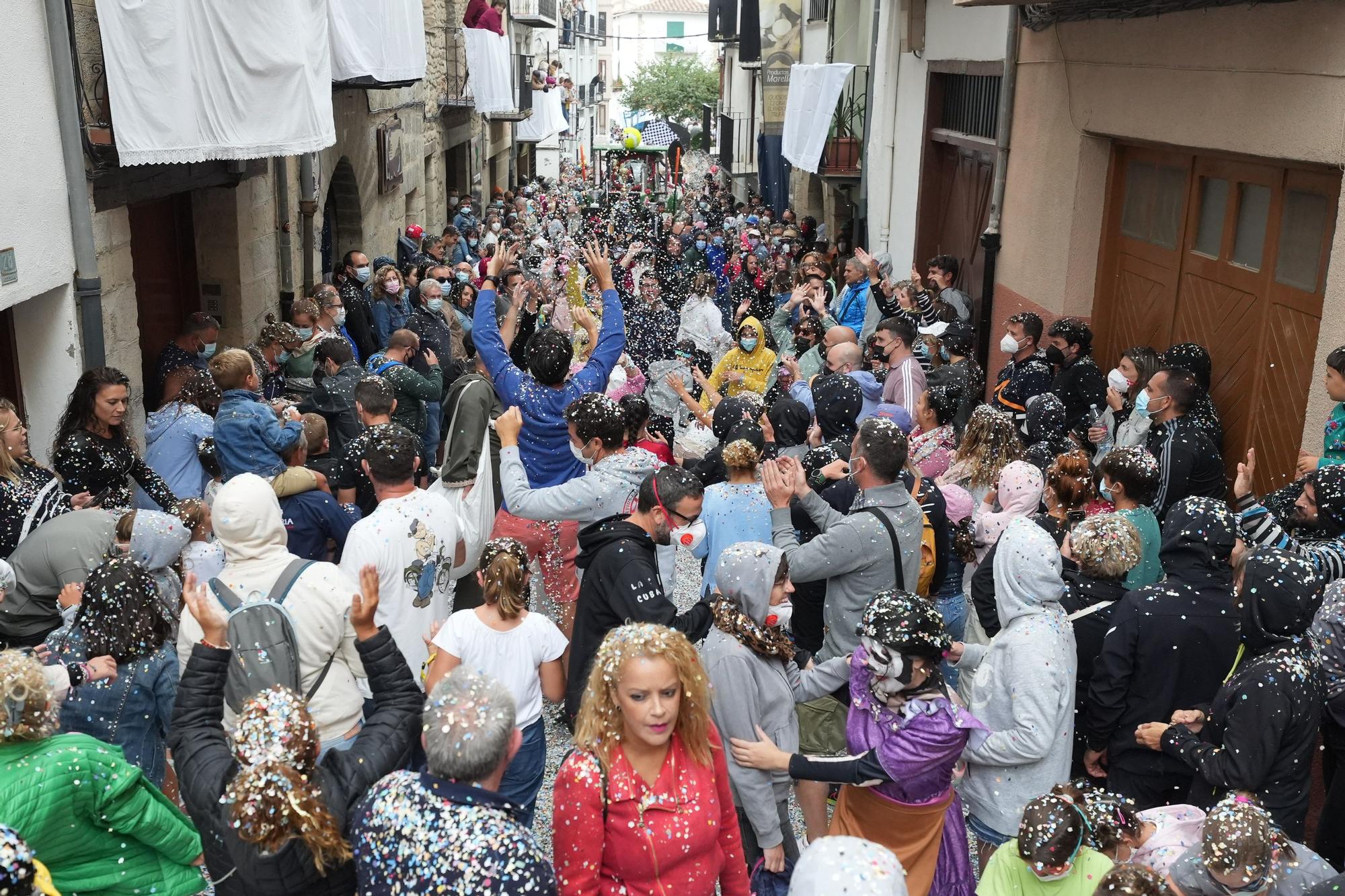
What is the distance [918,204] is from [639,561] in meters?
9.77

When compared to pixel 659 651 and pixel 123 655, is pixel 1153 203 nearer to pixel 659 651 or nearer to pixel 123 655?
pixel 659 651

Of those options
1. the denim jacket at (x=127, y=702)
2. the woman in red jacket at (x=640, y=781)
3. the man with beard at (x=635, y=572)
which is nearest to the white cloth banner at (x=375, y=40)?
the man with beard at (x=635, y=572)

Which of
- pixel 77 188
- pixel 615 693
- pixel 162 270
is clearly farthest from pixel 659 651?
pixel 162 270

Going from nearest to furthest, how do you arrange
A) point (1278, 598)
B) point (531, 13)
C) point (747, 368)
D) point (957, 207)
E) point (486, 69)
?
point (1278, 598), point (747, 368), point (957, 207), point (486, 69), point (531, 13)

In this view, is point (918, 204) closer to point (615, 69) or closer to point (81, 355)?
point (81, 355)

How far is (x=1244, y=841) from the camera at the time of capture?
269cm

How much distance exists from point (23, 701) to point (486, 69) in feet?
65.6

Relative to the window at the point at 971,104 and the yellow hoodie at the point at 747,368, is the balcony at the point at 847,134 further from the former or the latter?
the yellow hoodie at the point at 747,368

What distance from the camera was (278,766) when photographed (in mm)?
2561

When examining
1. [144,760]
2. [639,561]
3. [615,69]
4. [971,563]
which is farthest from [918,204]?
[615,69]

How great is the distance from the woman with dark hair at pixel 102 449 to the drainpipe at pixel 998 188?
712cm

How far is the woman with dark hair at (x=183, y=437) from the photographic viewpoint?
18.7 ft

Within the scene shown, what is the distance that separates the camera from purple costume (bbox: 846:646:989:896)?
10.5 feet

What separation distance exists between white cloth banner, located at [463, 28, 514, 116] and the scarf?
1910cm
